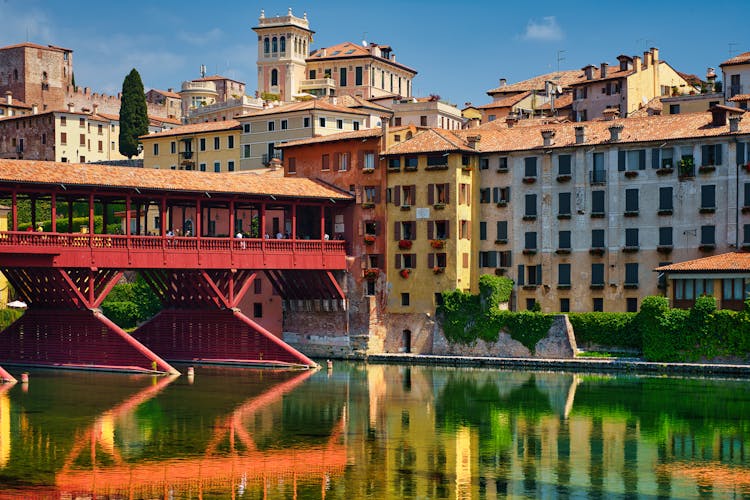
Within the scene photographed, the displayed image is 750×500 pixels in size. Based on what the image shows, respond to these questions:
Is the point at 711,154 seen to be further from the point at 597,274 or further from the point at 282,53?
the point at 282,53

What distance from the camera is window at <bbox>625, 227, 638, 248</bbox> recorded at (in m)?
67.4

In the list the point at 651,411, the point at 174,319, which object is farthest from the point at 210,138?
the point at 651,411

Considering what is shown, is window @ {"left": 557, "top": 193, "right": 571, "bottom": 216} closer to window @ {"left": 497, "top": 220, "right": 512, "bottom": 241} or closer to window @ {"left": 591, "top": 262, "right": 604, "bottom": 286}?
window @ {"left": 497, "top": 220, "right": 512, "bottom": 241}

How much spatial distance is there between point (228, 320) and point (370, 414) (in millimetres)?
19262

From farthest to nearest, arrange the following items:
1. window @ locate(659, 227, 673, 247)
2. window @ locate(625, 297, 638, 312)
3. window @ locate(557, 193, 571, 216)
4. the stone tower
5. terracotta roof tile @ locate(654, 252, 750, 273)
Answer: the stone tower
window @ locate(557, 193, 571, 216)
window @ locate(625, 297, 638, 312)
window @ locate(659, 227, 673, 247)
terracotta roof tile @ locate(654, 252, 750, 273)

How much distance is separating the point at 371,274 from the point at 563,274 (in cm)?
1063

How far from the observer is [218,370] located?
211 feet

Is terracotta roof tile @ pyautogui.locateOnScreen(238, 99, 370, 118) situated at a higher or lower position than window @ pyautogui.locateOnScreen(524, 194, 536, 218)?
higher

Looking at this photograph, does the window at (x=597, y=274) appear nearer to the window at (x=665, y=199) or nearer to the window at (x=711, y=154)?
the window at (x=665, y=199)

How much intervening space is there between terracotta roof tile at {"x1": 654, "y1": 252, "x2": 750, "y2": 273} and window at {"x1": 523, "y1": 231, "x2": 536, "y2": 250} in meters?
8.15

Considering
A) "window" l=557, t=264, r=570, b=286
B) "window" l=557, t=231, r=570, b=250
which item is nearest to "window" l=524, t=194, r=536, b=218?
"window" l=557, t=231, r=570, b=250

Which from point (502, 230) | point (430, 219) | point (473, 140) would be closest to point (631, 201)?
point (502, 230)

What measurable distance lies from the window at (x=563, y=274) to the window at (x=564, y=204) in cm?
283

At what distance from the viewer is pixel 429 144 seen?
71188 millimetres
